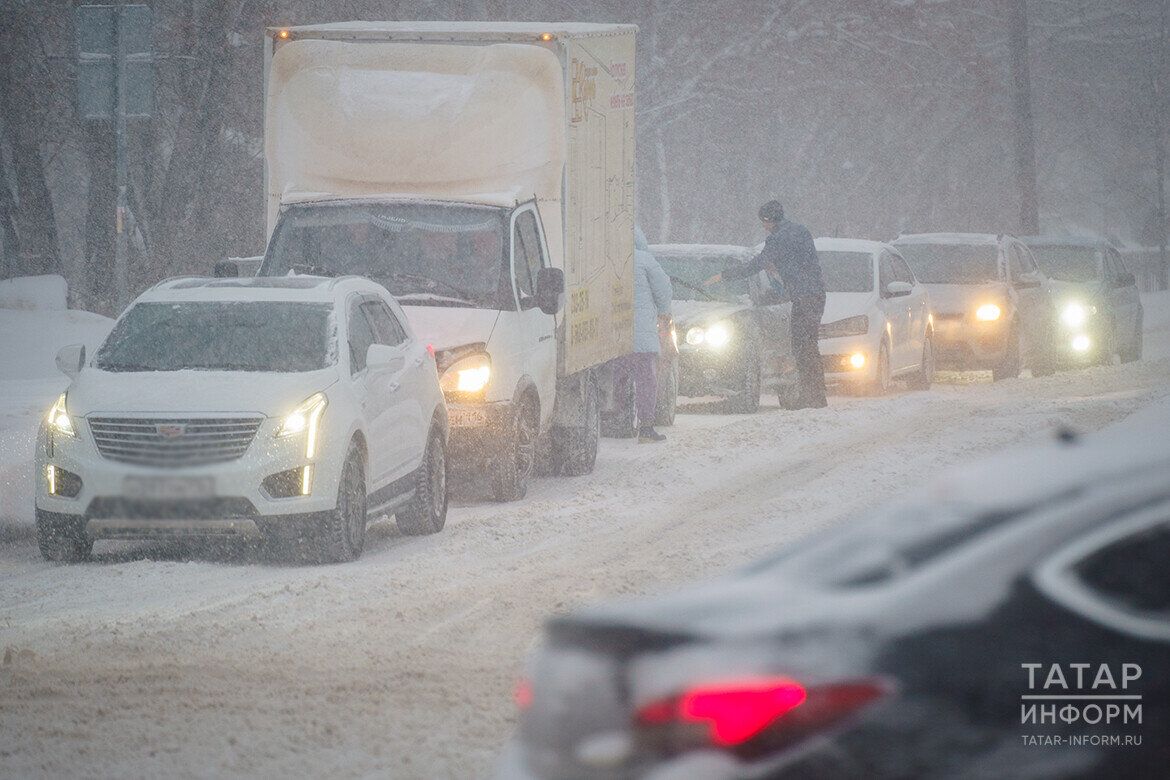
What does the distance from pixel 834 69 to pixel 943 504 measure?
41994mm

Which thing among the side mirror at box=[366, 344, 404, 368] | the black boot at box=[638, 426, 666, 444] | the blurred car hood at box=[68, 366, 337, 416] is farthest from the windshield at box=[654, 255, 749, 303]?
the blurred car hood at box=[68, 366, 337, 416]

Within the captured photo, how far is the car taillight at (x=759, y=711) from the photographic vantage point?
10.9ft

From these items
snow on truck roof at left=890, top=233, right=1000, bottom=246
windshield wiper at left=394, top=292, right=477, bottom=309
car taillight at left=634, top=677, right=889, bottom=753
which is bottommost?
car taillight at left=634, top=677, right=889, bottom=753

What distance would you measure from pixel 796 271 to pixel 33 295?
306 inches

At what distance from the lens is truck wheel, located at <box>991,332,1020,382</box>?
23.8 metres

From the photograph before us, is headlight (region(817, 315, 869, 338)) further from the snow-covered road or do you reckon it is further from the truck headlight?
the snow-covered road

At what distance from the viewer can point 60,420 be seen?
1065 cm

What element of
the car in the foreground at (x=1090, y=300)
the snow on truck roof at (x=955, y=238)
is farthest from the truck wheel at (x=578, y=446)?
the car in the foreground at (x=1090, y=300)

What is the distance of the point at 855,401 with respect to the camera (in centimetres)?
2020

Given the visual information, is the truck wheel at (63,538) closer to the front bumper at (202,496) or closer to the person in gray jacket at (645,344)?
the front bumper at (202,496)

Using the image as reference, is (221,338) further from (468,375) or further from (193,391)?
(468,375)

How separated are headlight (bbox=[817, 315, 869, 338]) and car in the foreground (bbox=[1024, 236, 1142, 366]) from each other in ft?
21.0

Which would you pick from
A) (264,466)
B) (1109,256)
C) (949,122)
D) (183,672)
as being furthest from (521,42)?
(949,122)

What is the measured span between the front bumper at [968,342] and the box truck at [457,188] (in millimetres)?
10062
